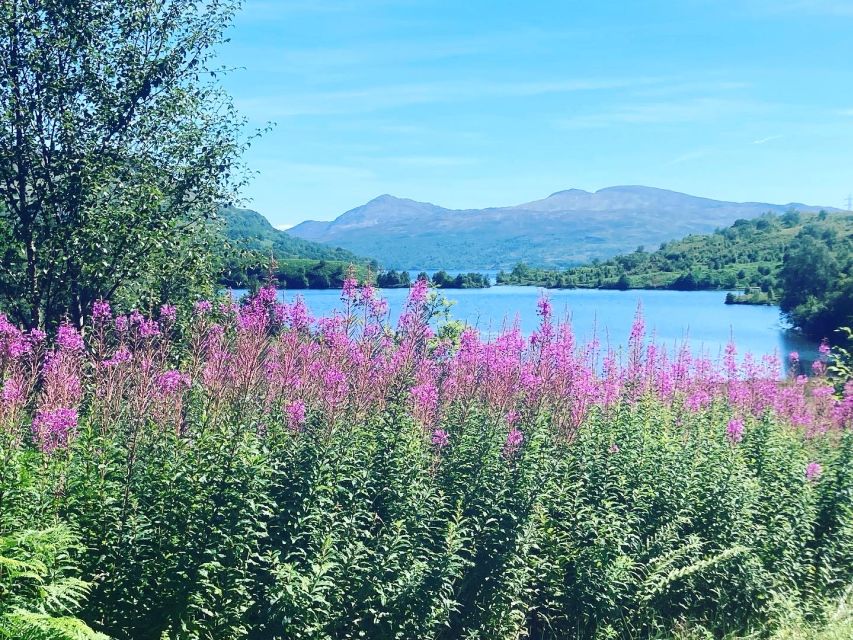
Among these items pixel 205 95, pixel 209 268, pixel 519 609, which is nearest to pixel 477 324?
pixel 519 609

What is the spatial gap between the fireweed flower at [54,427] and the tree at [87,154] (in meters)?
6.95

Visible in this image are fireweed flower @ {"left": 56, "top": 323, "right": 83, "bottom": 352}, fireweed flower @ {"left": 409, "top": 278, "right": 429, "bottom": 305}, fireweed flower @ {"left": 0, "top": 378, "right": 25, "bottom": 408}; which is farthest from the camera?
fireweed flower @ {"left": 409, "top": 278, "right": 429, "bottom": 305}

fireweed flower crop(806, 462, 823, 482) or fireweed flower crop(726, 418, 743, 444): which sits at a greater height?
fireweed flower crop(726, 418, 743, 444)

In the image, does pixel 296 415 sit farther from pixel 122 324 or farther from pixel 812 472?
pixel 812 472

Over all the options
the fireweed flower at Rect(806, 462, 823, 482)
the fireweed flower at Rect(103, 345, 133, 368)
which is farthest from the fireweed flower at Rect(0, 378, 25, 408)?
the fireweed flower at Rect(806, 462, 823, 482)

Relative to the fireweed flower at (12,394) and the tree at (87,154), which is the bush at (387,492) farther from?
the tree at (87,154)

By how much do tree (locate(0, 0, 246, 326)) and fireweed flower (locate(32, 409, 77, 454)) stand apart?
6949 mm

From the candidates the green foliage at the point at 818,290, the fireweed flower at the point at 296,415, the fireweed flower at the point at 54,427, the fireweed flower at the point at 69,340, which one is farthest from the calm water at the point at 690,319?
the fireweed flower at the point at 54,427

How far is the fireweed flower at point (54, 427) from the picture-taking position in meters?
5.16

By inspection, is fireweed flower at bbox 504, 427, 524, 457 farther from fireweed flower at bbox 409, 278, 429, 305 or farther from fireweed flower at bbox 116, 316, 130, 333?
fireweed flower at bbox 116, 316, 130, 333

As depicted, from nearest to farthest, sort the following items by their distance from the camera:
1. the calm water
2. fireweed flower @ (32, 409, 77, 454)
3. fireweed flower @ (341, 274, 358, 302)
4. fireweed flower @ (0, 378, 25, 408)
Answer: fireweed flower @ (32, 409, 77, 454) → fireweed flower @ (0, 378, 25, 408) → fireweed flower @ (341, 274, 358, 302) → the calm water

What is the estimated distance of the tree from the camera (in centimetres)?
1184

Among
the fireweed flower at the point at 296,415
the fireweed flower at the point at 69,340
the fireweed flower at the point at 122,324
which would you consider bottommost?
the fireweed flower at the point at 296,415

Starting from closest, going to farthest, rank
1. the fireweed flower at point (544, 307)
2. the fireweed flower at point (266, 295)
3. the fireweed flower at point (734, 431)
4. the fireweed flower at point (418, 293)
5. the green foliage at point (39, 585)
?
the green foliage at point (39, 585) → the fireweed flower at point (266, 295) → the fireweed flower at point (418, 293) → the fireweed flower at point (544, 307) → the fireweed flower at point (734, 431)
